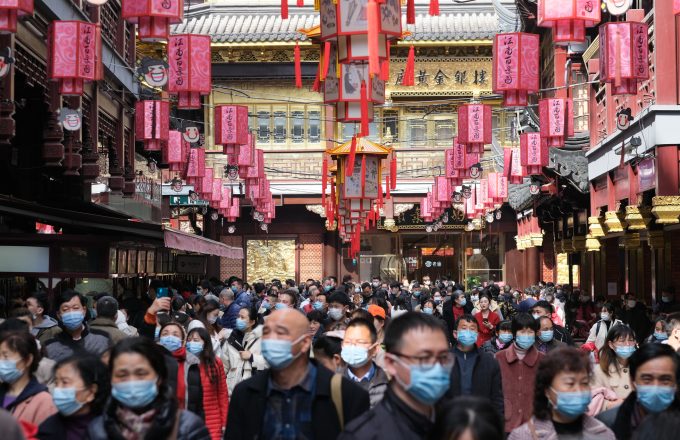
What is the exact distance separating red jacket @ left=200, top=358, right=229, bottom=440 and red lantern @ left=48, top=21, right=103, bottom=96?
800 centimetres

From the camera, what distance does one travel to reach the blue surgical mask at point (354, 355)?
880 centimetres

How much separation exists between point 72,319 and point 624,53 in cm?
999

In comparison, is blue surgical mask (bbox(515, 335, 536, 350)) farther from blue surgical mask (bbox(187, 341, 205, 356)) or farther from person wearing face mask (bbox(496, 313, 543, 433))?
blue surgical mask (bbox(187, 341, 205, 356))

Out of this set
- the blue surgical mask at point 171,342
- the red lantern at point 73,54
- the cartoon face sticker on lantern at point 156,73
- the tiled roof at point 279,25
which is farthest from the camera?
the tiled roof at point 279,25

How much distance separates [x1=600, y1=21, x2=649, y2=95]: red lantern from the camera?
55.8 feet

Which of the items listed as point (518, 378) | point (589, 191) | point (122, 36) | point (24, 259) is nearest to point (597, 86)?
point (589, 191)

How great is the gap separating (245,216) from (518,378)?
3780cm

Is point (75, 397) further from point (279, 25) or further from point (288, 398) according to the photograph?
point (279, 25)

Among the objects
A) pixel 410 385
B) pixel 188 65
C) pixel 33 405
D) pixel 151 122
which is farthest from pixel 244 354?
pixel 151 122

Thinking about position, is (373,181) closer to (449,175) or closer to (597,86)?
(449,175)

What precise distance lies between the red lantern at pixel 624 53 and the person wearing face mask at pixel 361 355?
9318 mm

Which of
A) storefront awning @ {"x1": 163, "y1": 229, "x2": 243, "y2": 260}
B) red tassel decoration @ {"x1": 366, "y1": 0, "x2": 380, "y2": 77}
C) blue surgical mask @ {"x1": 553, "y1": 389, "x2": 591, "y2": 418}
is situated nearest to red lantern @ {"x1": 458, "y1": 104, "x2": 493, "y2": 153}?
storefront awning @ {"x1": 163, "y1": 229, "x2": 243, "y2": 260}

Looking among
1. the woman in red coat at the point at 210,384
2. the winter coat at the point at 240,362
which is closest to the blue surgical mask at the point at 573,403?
the woman in red coat at the point at 210,384

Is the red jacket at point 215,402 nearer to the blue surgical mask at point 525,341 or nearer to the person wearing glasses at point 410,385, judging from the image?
the blue surgical mask at point 525,341
